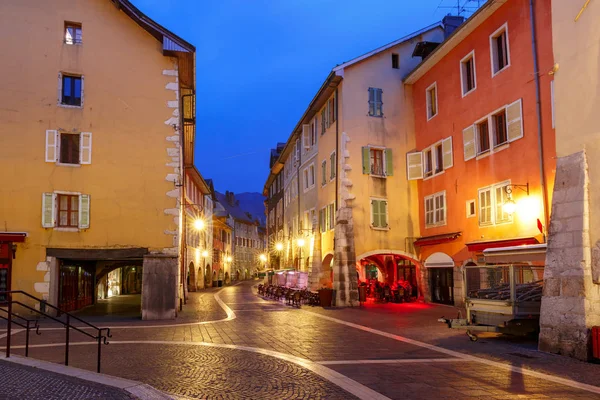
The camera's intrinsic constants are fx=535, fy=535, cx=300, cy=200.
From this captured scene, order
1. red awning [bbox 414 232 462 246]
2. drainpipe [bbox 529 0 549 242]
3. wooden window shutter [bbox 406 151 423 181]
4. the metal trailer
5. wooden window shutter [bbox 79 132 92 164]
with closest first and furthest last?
the metal trailer
drainpipe [bbox 529 0 549 242]
wooden window shutter [bbox 79 132 92 164]
red awning [bbox 414 232 462 246]
wooden window shutter [bbox 406 151 423 181]

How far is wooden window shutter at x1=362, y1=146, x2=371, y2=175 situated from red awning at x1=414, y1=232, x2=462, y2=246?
401 centimetres

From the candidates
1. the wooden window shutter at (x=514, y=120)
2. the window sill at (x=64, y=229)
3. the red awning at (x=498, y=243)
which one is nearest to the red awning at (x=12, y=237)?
the window sill at (x=64, y=229)

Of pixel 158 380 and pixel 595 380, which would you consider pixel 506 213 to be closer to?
pixel 595 380

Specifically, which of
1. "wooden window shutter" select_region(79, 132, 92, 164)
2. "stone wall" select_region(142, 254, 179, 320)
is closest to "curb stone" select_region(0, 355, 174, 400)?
"stone wall" select_region(142, 254, 179, 320)

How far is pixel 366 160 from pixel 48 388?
2024 cm

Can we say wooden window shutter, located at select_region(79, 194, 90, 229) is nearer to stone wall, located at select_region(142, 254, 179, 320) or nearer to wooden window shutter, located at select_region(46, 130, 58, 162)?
wooden window shutter, located at select_region(46, 130, 58, 162)

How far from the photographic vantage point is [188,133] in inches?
1112

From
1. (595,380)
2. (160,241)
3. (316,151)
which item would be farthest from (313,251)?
(595,380)

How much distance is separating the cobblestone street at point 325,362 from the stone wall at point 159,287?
86.2 inches

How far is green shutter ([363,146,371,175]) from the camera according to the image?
25359 millimetres

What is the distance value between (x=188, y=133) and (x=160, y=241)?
31.9ft

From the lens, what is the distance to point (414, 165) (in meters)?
25.9

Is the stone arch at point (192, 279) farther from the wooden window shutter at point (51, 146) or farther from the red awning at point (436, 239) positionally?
the wooden window shutter at point (51, 146)

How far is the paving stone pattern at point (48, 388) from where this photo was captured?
247 inches
